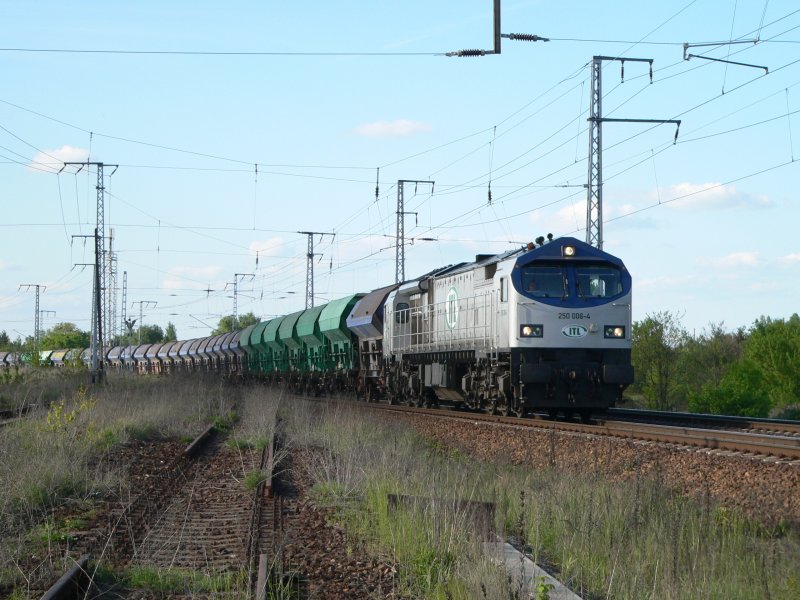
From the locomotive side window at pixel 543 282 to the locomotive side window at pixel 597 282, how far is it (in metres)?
0.34

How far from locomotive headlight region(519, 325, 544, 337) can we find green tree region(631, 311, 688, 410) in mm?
21366

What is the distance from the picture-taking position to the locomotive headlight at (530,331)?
18.6 meters

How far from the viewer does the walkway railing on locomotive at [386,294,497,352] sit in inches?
806

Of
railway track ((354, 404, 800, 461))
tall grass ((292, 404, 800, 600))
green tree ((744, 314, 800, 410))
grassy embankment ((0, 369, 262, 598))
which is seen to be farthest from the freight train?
green tree ((744, 314, 800, 410))

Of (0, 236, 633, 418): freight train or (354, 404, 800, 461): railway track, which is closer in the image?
(354, 404, 800, 461): railway track

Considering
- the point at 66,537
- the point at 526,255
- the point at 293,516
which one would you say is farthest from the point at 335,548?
the point at 526,255

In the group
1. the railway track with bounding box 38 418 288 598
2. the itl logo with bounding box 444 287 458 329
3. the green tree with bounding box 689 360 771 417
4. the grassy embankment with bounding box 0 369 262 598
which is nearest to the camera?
the grassy embankment with bounding box 0 369 262 598

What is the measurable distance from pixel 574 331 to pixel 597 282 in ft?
3.65

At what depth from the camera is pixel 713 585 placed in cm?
617

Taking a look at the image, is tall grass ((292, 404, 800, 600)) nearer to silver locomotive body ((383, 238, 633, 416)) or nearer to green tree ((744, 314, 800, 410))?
silver locomotive body ((383, 238, 633, 416))

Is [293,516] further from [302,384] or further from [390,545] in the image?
[302,384]

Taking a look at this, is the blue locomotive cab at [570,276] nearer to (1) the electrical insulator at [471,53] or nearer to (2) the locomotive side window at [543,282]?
(2) the locomotive side window at [543,282]

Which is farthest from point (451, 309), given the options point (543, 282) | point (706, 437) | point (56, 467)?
point (56, 467)

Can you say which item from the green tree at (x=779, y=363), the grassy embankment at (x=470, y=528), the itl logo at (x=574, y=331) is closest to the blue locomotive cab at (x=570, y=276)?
the itl logo at (x=574, y=331)
